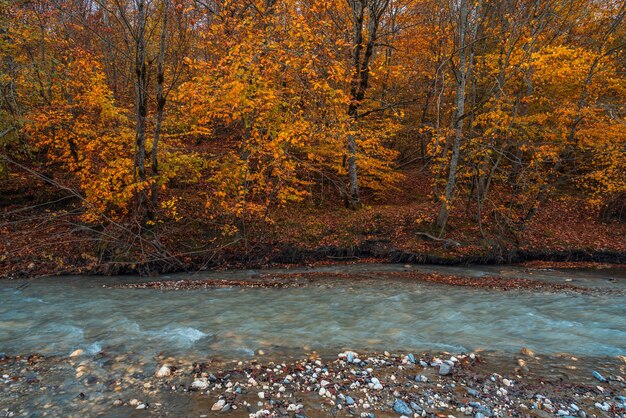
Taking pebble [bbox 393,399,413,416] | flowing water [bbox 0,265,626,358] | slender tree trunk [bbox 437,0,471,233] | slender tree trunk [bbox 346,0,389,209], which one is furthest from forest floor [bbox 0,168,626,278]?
pebble [bbox 393,399,413,416]

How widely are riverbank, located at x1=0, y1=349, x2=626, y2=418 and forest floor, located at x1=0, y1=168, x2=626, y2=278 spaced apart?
22.3 ft

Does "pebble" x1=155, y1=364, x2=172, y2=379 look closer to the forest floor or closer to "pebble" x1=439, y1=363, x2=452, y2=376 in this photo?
"pebble" x1=439, y1=363, x2=452, y2=376

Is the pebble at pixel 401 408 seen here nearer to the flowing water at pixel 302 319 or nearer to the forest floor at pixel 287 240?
the flowing water at pixel 302 319

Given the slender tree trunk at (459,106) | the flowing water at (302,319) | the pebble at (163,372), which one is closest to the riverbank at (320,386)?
the pebble at (163,372)

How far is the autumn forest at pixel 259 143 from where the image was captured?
38.8 ft

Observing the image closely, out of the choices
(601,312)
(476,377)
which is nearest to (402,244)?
(601,312)

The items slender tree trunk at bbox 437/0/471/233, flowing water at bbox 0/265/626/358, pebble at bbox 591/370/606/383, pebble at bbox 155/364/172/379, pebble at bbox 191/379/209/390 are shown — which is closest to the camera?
pebble at bbox 191/379/209/390

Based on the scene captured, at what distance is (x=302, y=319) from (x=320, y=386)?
279 centimetres

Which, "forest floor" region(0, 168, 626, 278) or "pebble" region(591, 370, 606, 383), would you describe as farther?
"forest floor" region(0, 168, 626, 278)

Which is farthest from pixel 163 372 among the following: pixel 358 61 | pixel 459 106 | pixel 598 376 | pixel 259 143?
pixel 358 61

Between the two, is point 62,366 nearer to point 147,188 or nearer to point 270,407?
point 270,407

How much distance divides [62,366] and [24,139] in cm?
1166

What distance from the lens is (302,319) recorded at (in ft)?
25.4

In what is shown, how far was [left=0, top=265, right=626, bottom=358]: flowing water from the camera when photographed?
6387mm
